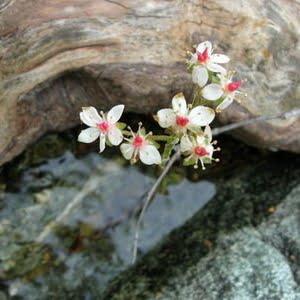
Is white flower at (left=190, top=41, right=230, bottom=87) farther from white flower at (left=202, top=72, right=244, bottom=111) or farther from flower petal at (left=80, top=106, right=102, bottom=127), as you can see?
flower petal at (left=80, top=106, right=102, bottom=127)

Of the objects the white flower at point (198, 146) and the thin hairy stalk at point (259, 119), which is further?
the thin hairy stalk at point (259, 119)

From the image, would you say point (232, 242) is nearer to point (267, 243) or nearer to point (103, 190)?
point (267, 243)

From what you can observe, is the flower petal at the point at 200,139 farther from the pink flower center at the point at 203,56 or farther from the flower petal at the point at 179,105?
the pink flower center at the point at 203,56

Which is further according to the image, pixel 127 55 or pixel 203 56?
pixel 127 55

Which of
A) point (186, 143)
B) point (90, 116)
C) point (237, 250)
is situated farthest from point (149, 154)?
point (237, 250)

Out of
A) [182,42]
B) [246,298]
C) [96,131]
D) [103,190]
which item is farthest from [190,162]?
[103,190]

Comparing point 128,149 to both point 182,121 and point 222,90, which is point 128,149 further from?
point 222,90

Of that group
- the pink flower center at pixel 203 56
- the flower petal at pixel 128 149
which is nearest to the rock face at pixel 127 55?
the pink flower center at pixel 203 56

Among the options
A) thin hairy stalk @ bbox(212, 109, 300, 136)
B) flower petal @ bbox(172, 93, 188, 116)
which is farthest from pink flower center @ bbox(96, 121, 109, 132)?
thin hairy stalk @ bbox(212, 109, 300, 136)
